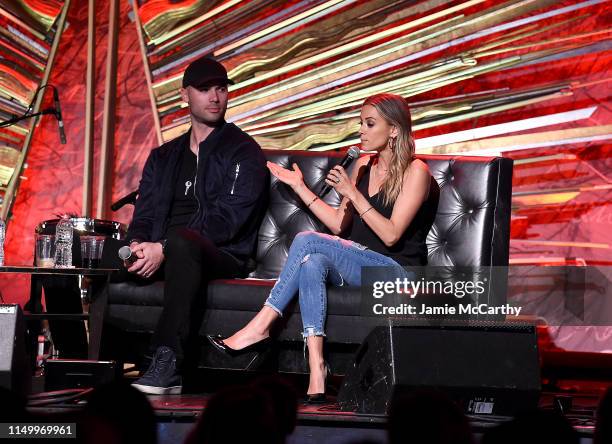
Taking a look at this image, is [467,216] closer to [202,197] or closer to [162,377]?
[202,197]

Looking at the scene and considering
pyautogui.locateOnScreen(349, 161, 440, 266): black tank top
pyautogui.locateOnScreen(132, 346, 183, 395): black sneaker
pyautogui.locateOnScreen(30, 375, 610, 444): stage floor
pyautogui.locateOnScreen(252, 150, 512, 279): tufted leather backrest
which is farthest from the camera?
pyautogui.locateOnScreen(252, 150, 512, 279): tufted leather backrest

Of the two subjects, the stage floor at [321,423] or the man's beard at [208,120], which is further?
the man's beard at [208,120]

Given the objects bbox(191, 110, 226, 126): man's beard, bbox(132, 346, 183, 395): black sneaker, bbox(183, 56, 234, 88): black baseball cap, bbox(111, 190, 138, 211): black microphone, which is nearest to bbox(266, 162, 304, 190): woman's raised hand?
bbox(191, 110, 226, 126): man's beard

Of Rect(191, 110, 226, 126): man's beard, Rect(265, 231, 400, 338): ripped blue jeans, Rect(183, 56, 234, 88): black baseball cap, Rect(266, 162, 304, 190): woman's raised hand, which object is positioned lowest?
Rect(265, 231, 400, 338): ripped blue jeans

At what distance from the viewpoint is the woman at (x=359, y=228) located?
2779mm

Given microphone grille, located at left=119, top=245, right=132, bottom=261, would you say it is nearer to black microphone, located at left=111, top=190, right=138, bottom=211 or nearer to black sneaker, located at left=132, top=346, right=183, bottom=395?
black sneaker, located at left=132, top=346, right=183, bottom=395

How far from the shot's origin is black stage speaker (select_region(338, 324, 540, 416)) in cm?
219

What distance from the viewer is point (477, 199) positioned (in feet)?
10.6

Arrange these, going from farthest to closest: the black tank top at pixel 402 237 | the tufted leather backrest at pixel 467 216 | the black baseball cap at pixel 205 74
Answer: the black baseball cap at pixel 205 74 < the tufted leather backrest at pixel 467 216 < the black tank top at pixel 402 237

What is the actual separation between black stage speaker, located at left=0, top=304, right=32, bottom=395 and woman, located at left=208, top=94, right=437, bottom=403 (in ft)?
2.22

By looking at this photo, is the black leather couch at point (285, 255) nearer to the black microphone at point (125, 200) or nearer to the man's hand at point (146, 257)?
the man's hand at point (146, 257)

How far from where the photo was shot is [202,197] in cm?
342

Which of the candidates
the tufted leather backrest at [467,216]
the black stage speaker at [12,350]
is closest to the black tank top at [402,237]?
the tufted leather backrest at [467,216]

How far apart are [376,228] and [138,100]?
2188 millimetres
